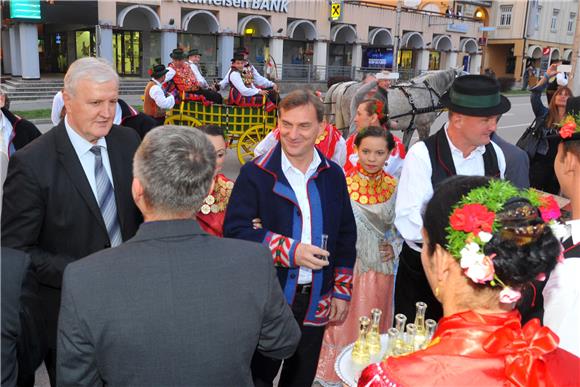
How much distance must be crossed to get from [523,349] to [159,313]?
3.38 ft

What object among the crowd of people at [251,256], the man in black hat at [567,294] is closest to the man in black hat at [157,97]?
the crowd of people at [251,256]

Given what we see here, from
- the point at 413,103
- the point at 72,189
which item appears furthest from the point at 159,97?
the point at 72,189

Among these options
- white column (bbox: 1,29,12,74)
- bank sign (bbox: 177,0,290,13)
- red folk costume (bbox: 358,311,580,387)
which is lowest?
red folk costume (bbox: 358,311,580,387)

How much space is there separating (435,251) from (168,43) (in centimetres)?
2399

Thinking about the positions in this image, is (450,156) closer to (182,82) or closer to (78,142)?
(78,142)

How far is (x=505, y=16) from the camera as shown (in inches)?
1652

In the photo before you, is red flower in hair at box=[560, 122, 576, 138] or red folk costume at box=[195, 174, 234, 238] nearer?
red flower in hair at box=[560, 122, 576, 138]

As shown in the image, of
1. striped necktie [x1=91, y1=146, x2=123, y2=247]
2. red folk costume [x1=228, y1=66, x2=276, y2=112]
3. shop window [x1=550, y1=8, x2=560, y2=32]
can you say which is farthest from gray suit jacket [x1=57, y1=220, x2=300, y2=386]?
shop window [x1=550, y1=8, x2=560, y2=32]

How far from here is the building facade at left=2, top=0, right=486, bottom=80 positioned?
2084 cm

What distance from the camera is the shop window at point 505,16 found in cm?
4147

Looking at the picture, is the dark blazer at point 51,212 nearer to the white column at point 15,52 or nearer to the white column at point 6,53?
the white column at point 15,52

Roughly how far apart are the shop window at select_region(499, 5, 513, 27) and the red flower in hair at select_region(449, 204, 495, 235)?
45943 mm

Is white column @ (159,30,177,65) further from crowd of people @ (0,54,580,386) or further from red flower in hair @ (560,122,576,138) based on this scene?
red flower in hair @ (560,122,576,138)

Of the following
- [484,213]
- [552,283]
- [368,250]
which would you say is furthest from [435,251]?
[368,250]
